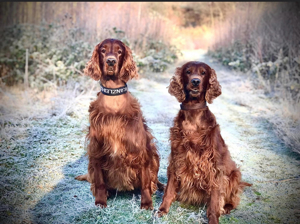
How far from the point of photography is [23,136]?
377 centimetres

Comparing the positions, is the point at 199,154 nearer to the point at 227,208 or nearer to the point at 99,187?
the point at 227,208

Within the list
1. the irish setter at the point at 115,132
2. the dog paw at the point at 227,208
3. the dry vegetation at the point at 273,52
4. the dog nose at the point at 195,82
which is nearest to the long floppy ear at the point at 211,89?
the dog nose at the point at 195,82

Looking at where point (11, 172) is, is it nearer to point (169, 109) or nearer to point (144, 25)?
point (169, 109)

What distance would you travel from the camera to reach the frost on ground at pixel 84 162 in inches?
92.8

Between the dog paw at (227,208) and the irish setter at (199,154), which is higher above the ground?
the irish setter at (199,154)

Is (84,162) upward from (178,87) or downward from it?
downward

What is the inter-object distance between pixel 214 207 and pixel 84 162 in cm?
171

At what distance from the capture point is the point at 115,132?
90.7 inches

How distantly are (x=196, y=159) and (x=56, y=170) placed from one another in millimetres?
1662

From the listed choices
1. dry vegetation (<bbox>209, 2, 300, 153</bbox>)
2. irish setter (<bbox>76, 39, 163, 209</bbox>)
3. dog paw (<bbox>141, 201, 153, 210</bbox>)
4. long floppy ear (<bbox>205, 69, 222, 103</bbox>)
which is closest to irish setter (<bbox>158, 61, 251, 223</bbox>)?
long floppy ear (<bbox>205, 69, 222, 103</bbox>)

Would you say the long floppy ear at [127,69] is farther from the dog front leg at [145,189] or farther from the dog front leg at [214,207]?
the dog front leg at [214,207]

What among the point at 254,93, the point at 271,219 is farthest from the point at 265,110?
the point at 271,219

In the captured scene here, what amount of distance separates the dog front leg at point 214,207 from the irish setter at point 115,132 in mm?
520

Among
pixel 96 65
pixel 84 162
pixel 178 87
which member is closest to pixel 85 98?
pixel 84 162
